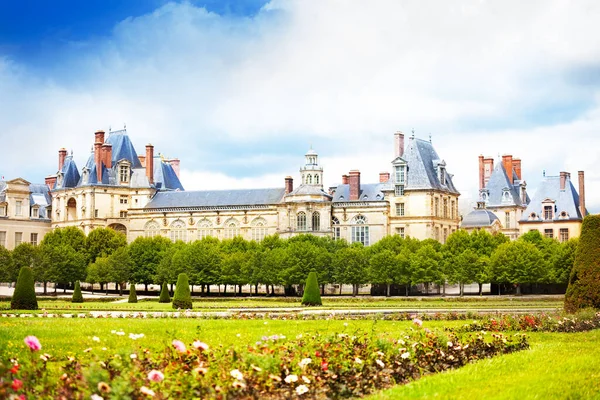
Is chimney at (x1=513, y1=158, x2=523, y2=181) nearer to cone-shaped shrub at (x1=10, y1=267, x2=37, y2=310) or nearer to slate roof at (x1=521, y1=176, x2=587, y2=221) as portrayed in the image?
slate roof at (x1=521, y1=176, x2=587, y2=221)

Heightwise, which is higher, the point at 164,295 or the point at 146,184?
the point at 146,184

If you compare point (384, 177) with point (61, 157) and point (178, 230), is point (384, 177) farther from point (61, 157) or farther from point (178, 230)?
point (61, 157)

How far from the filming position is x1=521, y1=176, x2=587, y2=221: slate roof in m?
75.4

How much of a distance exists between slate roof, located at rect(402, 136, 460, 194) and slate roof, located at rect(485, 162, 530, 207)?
8.99m

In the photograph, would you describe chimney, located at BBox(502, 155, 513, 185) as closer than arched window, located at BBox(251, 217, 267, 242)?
No

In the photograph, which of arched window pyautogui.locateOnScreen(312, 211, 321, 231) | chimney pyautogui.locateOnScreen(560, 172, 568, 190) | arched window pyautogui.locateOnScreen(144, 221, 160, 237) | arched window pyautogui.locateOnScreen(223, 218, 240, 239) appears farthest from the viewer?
arched window pyautogui.locateOnScreen(144, 221, 160, 237)

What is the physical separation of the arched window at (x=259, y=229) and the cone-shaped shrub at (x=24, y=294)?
45393mm

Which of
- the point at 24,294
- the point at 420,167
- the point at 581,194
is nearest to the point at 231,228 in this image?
the point at 420,167

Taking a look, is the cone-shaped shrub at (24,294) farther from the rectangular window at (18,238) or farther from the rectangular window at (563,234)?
the rectangular window at (563,234)

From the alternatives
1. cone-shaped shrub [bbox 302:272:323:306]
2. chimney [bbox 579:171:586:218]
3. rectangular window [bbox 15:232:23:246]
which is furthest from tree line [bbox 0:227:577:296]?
cone-shaped shrub [bbox 302:272:323:306]

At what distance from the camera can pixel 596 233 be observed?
24922 millimetres

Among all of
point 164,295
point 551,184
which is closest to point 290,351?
point 164,295

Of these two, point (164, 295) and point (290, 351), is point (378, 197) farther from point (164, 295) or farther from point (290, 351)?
point (290, 351)

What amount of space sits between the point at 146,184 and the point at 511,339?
227 feet
